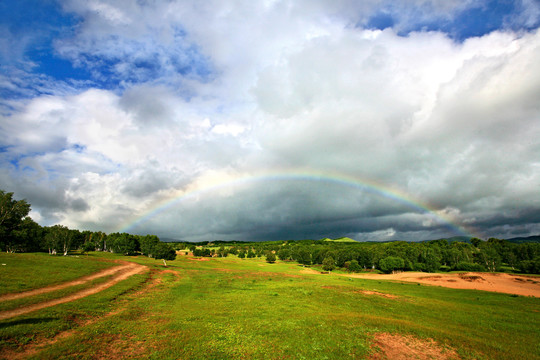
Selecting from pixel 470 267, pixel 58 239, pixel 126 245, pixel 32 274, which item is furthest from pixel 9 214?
pixel 470 267

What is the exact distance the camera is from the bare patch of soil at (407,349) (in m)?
15.2

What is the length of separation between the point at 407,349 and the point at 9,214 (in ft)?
361

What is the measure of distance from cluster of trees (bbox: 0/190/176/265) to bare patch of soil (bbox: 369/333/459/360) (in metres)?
77.5

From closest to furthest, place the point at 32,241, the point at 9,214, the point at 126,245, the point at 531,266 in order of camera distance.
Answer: the point at 9,214 → the point at 32,241 → the point at 531,266 → the point at 126,245

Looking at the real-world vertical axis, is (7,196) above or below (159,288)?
above

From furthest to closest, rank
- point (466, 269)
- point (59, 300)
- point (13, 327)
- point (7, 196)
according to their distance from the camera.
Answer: point (466, 269)
point (7, 196)
point (59, 300)
point (13, 327)

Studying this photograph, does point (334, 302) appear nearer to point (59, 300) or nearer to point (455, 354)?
point (455, 354)

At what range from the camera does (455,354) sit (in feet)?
51.9

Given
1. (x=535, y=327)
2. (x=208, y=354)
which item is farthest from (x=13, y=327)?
(x=535, y=327)

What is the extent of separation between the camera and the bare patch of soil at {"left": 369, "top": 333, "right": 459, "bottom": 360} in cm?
1524

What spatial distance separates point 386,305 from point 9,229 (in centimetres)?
11251

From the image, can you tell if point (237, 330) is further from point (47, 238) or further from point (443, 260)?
point (443, 260)

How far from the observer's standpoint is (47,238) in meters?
106

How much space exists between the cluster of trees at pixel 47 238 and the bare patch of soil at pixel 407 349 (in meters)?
77.5
